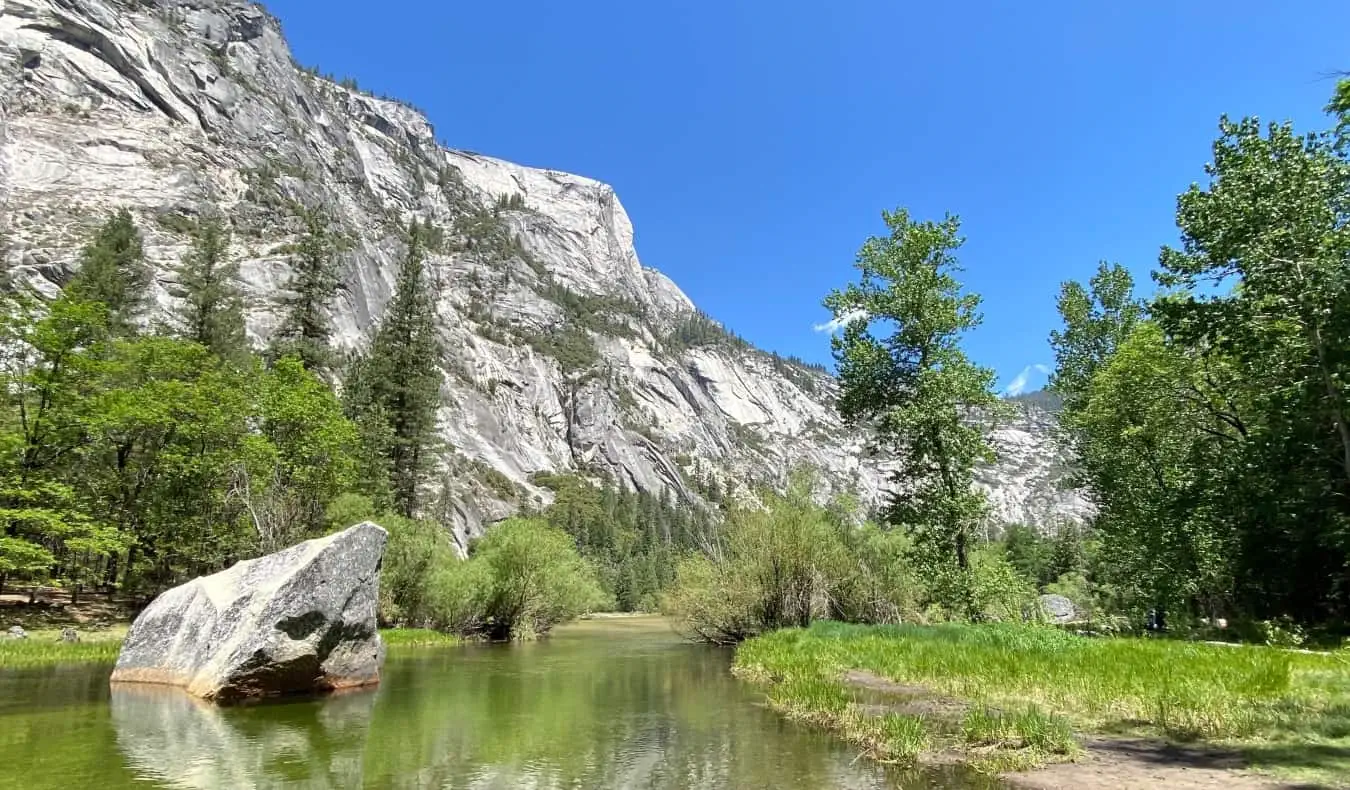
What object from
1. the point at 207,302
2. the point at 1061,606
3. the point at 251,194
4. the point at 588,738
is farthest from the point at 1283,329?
the point at 251,194

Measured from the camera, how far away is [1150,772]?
8.15m

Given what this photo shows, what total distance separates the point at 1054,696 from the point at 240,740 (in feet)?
44.1

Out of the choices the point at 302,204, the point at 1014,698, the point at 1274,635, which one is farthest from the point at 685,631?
the point at 302,204

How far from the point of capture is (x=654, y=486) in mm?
185375

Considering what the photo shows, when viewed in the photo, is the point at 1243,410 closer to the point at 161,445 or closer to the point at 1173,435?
the point at 1173,435

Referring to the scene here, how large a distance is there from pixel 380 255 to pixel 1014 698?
162 metres

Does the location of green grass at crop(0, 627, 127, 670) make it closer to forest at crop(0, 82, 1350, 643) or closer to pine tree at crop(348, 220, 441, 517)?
forest at crop(0, 82, 1350, 643)

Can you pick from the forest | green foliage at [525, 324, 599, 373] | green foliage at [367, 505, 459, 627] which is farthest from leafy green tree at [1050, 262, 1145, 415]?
green foliage at [525, 324, 599, 373]

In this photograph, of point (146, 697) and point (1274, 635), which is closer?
point (146, 697)

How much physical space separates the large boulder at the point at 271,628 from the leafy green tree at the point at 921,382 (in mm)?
17719

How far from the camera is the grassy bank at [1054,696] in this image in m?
9.40

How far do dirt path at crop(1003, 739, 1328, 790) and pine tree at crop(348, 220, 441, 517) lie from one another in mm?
42083

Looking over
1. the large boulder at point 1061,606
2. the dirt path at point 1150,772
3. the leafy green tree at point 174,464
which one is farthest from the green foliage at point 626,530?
the dirt path at point 1150,772

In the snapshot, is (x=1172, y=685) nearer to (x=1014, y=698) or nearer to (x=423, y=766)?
(x=1014, y=698)
